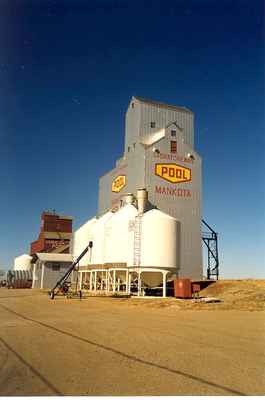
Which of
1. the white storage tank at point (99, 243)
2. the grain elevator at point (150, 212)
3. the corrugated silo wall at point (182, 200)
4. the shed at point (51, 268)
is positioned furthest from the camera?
the shed at point (51, 268)

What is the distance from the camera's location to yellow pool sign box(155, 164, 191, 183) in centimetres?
5416

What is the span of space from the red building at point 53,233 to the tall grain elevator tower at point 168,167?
180 ft

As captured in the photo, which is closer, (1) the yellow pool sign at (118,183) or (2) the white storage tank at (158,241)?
(2) the white storage tank at (158,241)

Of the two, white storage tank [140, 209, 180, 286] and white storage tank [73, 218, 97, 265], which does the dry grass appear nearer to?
white storage tank [140, 209, 180, 286]

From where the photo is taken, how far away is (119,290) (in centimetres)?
4812

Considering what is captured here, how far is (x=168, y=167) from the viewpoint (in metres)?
54.9

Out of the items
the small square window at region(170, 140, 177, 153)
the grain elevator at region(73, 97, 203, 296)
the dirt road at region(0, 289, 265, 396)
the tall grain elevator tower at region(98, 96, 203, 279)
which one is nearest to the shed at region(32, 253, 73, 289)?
the grain elevator at region(73, 97, 203, 296)

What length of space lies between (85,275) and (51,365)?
49.6 meters

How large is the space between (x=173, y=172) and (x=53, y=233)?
69.8 m

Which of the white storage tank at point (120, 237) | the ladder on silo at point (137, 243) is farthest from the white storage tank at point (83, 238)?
the ladder on silo at point (137, 243)

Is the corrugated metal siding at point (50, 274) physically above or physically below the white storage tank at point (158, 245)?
below

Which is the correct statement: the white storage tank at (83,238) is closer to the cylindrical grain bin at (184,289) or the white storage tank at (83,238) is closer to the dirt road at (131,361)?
the cylindrical grain bin at (184,289)

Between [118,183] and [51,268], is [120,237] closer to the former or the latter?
[118,183]

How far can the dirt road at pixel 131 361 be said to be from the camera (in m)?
7.55
